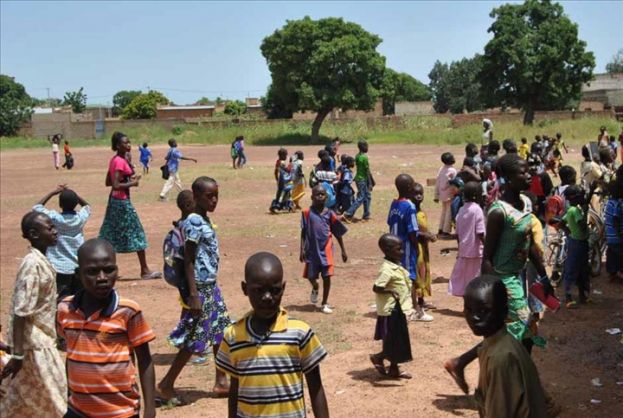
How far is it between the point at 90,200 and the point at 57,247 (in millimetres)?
13316

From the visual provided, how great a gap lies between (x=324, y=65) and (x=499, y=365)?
1943 inches

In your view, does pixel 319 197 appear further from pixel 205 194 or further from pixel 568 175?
pixel 568 175

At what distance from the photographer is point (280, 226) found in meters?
15.0

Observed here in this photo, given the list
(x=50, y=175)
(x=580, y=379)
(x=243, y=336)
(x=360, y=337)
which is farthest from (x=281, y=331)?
(x=50, y=175)

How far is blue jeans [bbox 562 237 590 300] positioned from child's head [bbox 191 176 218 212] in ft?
14.9

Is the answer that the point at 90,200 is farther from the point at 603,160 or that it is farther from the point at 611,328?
the point at 611,328

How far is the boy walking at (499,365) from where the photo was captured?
3084 mm

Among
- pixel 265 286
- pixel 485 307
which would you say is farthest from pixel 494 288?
pixel 265 286

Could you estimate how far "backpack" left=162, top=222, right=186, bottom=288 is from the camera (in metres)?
5.84

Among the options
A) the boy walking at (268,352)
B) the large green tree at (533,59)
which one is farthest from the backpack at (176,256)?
the large green tree at (533,59)

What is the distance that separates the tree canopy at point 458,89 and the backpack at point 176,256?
290 feet

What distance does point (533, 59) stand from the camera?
182 feet

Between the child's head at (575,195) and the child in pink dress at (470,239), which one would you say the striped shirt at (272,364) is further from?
the child's head at (575,195)

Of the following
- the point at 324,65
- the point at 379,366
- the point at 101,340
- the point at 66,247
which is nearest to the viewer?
the point at 101,340
